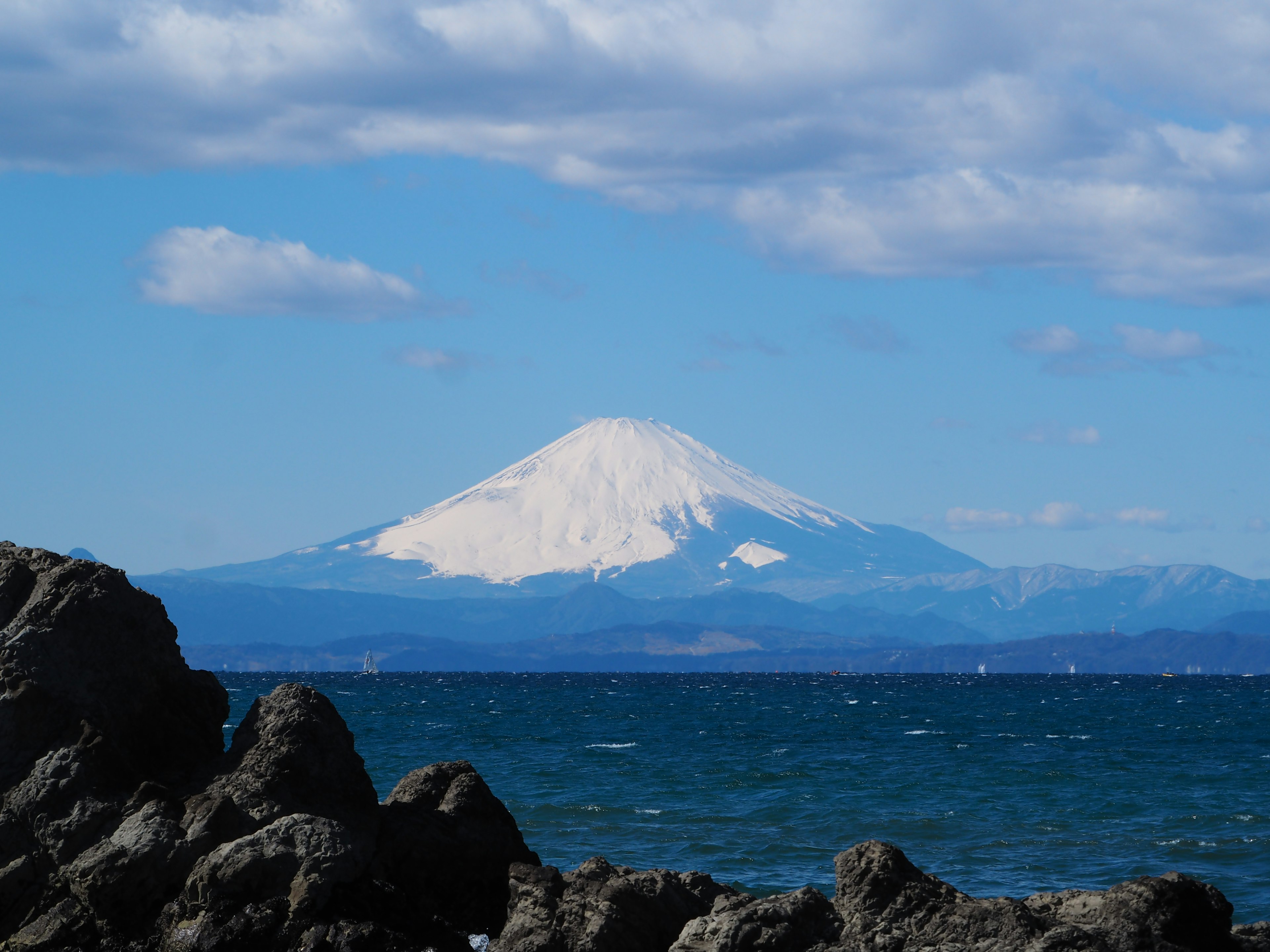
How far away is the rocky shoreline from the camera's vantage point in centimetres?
1370

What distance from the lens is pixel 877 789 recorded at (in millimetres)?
41344

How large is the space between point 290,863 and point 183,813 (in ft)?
5.76

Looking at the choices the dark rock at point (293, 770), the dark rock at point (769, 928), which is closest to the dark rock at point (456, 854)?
the dark rock at point (293, 770)

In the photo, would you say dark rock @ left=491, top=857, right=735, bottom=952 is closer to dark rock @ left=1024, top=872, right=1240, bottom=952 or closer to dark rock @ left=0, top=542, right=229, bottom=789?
dark rock @ left=1024, top=872, right=1240, bottom=952

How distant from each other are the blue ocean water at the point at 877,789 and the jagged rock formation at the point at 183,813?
876cm

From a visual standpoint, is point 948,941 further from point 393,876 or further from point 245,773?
point 245,773

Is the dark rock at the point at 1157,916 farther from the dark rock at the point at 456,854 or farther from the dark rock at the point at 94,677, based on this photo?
the dark rock at the point at 94,677

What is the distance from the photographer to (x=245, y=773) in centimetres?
1658

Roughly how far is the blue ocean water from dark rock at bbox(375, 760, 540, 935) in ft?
25.3

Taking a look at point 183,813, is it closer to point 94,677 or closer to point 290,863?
point 290,863

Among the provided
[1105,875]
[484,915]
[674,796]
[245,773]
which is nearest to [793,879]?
[1105,875]

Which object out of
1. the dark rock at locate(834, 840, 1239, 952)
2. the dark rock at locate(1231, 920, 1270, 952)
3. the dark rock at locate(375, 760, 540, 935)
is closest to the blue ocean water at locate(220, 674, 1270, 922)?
the dark rock at locate(375, 760, 540, 935)

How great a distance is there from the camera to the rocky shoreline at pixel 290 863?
13.7 metres

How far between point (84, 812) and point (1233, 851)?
2230cm
